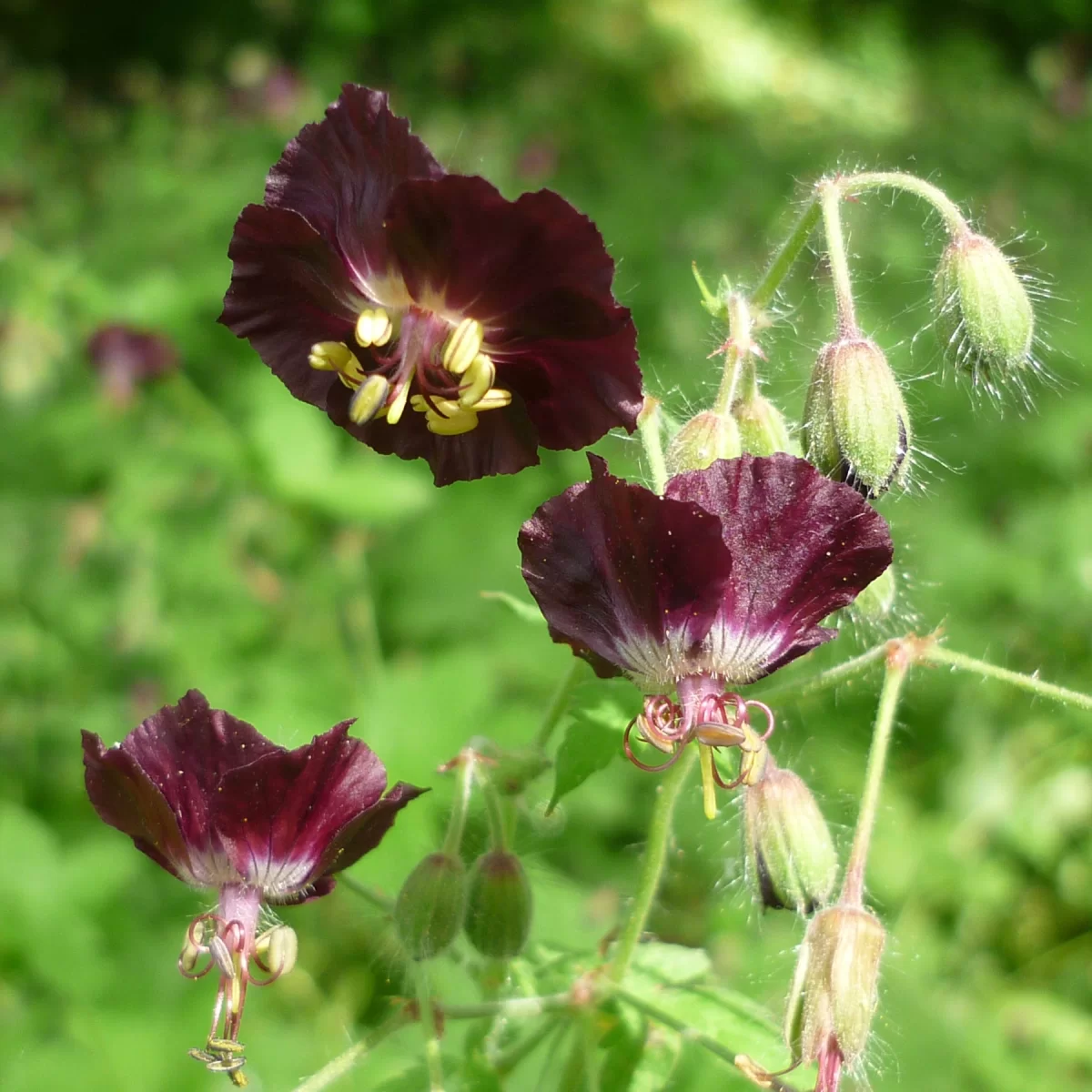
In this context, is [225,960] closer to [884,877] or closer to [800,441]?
[800,441]

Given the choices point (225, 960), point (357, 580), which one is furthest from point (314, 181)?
point (357, 580)

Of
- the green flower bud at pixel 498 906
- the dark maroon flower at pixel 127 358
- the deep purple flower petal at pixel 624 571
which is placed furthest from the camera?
the dark maroon flower at pixel 127 358

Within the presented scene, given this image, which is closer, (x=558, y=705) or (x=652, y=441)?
(x=652, y=441)

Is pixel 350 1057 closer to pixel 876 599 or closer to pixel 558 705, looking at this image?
→ pixel 558 705

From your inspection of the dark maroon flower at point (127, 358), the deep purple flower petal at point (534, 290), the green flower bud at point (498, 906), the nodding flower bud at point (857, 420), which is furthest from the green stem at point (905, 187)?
the dark maroon flower at point (127, 358)

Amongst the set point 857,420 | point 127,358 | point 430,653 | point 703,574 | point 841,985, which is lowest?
point 841,985

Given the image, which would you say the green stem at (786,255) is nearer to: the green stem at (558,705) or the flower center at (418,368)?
the flower center at (418,368)

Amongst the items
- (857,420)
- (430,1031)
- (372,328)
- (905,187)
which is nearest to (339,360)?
(372,328)
